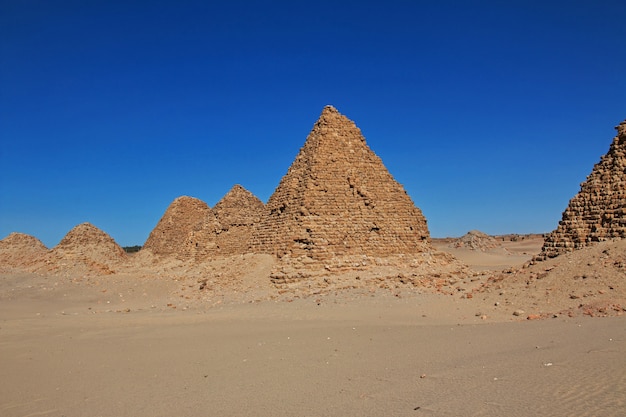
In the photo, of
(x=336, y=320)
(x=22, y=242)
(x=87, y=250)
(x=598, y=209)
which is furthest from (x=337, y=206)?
(x=22, y=242)

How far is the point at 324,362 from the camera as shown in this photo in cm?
734

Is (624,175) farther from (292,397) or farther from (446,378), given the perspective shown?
(292,397)

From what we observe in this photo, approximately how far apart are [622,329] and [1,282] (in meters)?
21.2

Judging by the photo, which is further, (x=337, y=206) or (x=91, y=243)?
(x=91, y=243)

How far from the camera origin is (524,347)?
741 cm

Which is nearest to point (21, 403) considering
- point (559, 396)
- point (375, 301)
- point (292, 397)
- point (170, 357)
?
point (170, 357)

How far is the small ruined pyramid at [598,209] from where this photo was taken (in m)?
15.1

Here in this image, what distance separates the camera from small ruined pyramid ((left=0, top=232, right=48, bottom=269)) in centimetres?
3140

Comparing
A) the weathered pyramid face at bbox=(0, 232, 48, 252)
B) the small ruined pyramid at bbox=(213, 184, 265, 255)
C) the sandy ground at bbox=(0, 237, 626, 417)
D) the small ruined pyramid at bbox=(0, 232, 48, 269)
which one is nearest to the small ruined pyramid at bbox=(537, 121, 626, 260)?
the sandy ground at bbox=(0, 237, 626, 417)

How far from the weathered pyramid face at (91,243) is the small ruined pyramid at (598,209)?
27524mm

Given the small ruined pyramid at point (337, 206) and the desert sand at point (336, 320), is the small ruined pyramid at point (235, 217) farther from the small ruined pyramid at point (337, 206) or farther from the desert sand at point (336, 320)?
the small ruined pyramid at point (337, 206)

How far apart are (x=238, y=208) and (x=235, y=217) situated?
1.14 m

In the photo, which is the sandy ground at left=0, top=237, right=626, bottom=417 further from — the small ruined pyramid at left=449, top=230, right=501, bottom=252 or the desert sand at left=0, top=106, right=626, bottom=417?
the small ruined pyramid at left=449, top=230, right=501, bottom=252

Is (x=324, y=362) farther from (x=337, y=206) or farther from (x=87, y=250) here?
(x=87, y=250)
